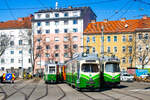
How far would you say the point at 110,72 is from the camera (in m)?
24.9

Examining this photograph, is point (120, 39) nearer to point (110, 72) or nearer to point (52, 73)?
point (52, 73)

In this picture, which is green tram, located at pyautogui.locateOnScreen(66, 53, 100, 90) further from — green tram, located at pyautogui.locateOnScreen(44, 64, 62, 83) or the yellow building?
the yellow building

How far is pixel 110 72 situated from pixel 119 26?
43741mm

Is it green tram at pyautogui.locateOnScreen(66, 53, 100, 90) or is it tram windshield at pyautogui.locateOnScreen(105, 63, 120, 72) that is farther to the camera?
tram windshield at pyautogui.locateOnScreen(105, 63, 120, 72)

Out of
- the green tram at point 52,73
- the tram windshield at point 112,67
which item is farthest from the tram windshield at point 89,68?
the green tram at point 52,73

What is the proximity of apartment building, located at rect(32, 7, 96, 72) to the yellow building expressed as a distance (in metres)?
2.91

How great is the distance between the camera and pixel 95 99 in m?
15.1

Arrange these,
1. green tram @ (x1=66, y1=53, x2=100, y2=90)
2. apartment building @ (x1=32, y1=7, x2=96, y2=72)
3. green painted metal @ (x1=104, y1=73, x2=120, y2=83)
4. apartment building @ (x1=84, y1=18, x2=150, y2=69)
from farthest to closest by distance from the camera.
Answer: apartment building @ (x1=32, y1=7, x2=96, y2=72), apartment building @ (x1=84, y1=18, x2=150, y2=69), green painted metal @ (x1=104, y1=73, x2=120, y2=83), green tram @ (x1=66, y1=53, x2=100, y2=90)

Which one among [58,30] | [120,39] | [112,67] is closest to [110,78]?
[112,67]

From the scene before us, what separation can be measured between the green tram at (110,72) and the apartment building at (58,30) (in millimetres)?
43358

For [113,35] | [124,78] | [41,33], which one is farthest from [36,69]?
[124,78]

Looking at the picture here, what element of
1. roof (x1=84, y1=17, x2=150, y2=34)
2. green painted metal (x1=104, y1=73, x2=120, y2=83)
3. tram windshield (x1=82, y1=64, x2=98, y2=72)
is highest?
roof (x1=84, y1=17, x2=150, y2=34)

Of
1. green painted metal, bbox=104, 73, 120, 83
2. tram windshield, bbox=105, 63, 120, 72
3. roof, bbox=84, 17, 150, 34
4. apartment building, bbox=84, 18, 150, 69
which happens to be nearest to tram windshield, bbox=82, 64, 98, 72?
green painted metal, bbox=104, 73, 120, 83

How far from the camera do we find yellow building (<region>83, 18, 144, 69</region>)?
6512cm
